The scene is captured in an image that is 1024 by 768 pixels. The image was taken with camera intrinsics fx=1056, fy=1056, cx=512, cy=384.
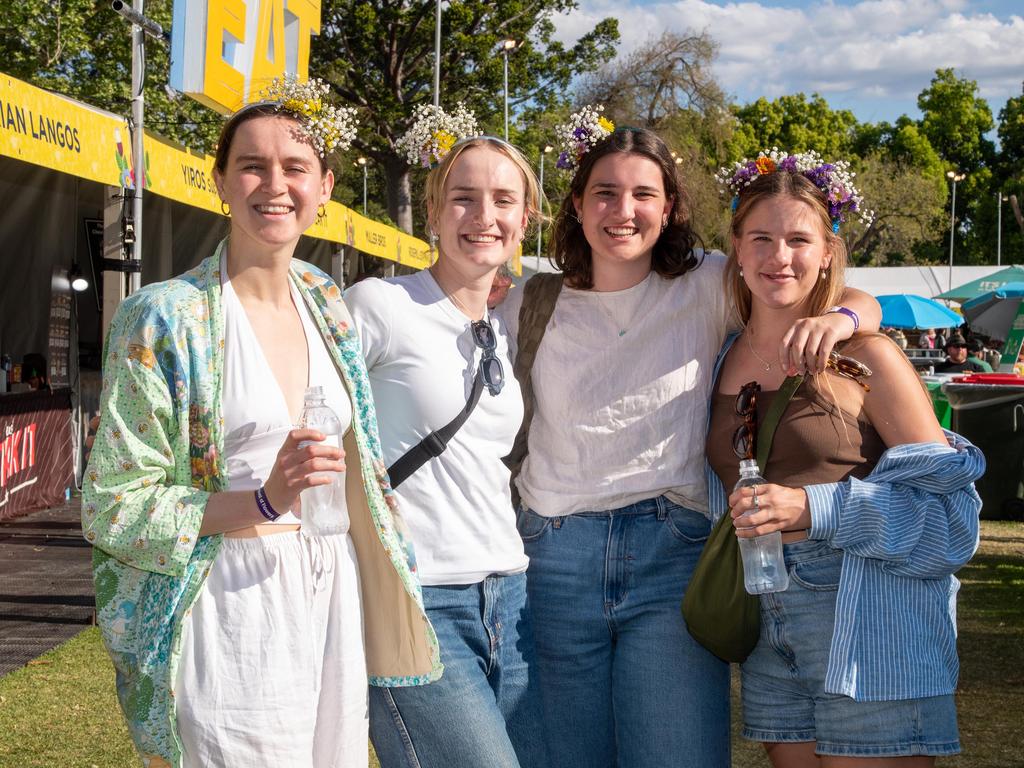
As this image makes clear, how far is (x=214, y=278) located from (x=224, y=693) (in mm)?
850

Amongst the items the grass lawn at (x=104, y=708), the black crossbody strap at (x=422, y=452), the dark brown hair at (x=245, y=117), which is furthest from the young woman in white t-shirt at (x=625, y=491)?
the grass lawn at (x=104, y=708)

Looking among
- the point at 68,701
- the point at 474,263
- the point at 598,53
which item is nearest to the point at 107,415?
the point at 474,263

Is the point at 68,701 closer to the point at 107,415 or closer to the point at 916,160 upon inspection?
the point at 107,415

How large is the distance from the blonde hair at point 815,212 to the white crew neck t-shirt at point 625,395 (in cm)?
25

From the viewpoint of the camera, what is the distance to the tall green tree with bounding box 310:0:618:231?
98.3 ft

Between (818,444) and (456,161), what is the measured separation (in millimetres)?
1214

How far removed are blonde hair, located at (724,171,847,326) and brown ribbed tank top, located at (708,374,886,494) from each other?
1.02ft

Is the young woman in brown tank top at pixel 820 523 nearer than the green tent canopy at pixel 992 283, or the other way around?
the young woman in brown tank top at pixel 820 523

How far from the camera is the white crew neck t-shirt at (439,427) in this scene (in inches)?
101

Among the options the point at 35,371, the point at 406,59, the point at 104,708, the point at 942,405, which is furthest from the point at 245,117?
the point at 406,59

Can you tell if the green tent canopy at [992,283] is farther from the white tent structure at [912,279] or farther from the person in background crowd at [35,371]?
the person in background crowd at [35,371]

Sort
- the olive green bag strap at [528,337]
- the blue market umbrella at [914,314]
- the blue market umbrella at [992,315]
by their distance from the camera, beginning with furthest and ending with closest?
the blue market umbrella at [992,315], the blue market umbrella at [914,314], the olive green bag strap at [528,337]

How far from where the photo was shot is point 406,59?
3097cm

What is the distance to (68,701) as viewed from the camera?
17.5 ft
